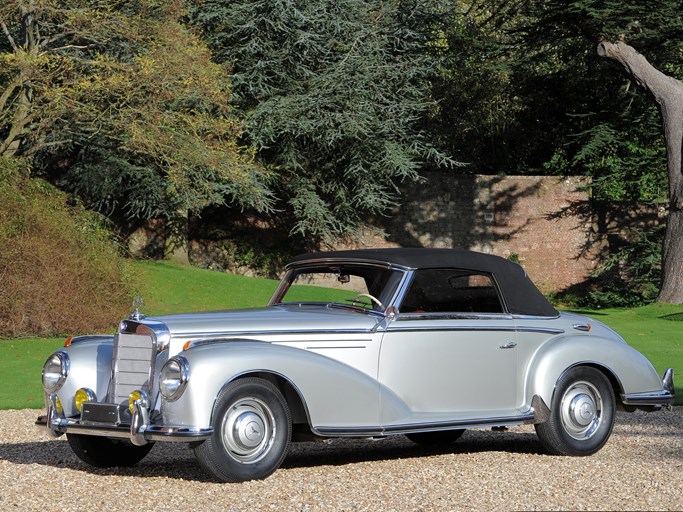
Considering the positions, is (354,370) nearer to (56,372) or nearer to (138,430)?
(138,430)

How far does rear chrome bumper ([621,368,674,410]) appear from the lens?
830 cm

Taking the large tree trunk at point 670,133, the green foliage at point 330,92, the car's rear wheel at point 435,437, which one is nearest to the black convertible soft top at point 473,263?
the car's rear wheel at point 435,437

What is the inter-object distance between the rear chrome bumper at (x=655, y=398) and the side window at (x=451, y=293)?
4.23 ft

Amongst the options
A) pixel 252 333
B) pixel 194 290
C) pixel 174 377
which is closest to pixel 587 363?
pixel 252 333

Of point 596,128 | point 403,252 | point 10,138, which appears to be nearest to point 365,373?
point 403,252

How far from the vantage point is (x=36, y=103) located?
20.6 m

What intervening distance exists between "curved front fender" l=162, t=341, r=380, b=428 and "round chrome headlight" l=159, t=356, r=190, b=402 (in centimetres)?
3

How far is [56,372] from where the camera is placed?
7.47 m

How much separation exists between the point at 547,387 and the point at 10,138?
14.9 m

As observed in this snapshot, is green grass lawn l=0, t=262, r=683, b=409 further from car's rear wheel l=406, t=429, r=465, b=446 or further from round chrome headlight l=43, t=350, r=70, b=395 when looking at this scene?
round chrome headlight l=43, t=350, r=70, b=395

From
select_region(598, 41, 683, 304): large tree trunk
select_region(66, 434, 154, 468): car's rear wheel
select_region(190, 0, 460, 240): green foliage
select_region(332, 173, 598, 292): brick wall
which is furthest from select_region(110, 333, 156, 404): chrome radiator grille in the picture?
select_region(332, 173, 598, 292): brick wall

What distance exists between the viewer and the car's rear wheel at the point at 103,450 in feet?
24.8

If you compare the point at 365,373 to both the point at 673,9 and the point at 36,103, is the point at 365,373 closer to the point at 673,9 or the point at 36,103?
the point at 36,103

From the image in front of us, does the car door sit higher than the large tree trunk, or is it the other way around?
the large tree trunk
